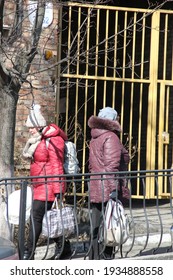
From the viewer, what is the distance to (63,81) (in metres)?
9.70

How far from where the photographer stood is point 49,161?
7645mm

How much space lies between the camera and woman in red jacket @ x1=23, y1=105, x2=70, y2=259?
7.44 m

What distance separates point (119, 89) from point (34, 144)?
4.98 meters

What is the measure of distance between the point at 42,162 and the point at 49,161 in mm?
79

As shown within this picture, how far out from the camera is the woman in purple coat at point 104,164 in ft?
23.4

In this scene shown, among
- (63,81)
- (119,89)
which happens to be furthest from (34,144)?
(119,89)

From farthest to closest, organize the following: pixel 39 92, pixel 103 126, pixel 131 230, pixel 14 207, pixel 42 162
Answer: pixel 39 92, pixel 131 230, pixel 42 162, pixel 103 126, pixel 14 207

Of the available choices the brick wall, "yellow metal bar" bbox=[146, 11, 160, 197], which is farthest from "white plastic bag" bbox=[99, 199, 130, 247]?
"yellow metal bar" bbox=[146, 11, 160, 197]

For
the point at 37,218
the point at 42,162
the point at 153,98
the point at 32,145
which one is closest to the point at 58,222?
the point at 37,218

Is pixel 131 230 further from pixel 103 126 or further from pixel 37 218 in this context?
pixel 103 126

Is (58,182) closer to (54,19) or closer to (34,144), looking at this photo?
(34,144)

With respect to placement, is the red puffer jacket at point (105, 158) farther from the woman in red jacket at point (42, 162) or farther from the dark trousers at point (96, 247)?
the woman in red jacket at point (42, 162)

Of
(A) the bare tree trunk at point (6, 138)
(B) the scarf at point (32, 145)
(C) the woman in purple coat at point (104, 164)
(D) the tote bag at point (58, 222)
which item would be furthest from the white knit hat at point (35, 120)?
(D) the tote bag at point (58, 222)

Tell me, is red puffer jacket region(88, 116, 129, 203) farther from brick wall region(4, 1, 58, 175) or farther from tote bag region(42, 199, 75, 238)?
brick wall region(4, 1, 58, 175)
